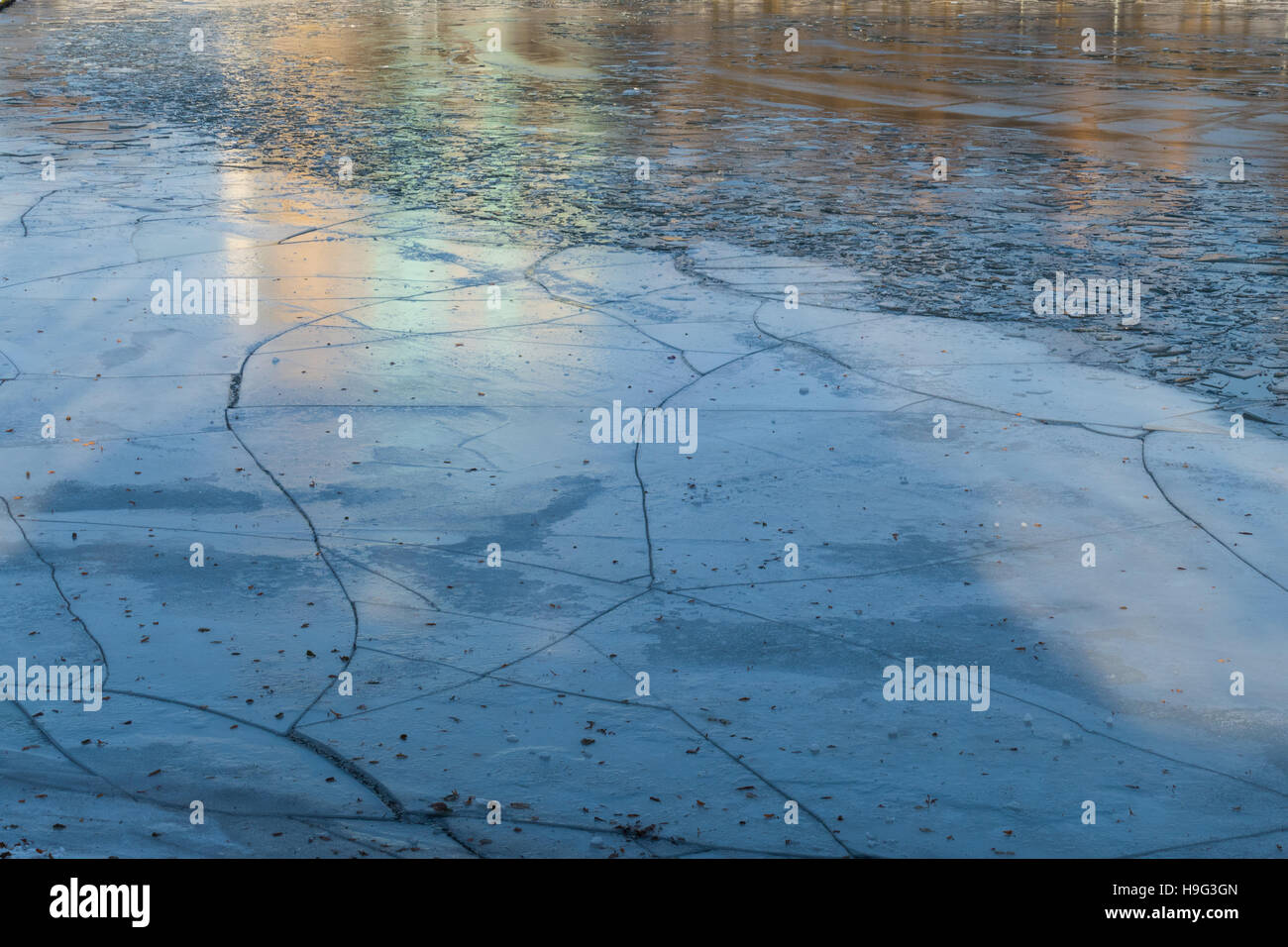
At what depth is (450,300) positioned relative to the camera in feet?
25.1

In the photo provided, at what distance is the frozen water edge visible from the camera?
A: 338 centimetres

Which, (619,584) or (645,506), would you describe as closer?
(619,584)

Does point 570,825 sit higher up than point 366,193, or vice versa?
point 366,193

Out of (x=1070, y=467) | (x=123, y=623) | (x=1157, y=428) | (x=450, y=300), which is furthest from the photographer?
(x=450, y=300)

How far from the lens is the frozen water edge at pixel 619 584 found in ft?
11.1

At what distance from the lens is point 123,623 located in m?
4.21

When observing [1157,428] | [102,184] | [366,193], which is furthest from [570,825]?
[102,184]

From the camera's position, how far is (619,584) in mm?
4508
